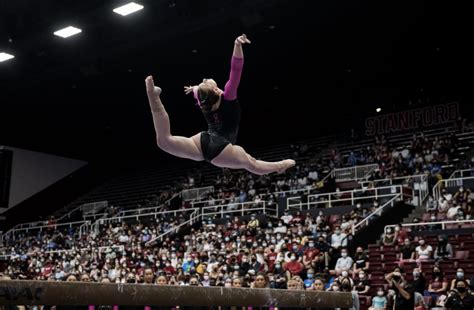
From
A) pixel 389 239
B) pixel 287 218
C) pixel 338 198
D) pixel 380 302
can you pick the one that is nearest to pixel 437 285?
pixel 380 302

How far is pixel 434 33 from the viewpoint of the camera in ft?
69.5

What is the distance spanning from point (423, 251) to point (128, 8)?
390 inches

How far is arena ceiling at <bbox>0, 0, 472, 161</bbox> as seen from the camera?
18500 millimetres

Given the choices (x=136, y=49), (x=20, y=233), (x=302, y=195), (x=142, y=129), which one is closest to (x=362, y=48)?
(x=302, y=195)

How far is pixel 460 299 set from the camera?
1037cm

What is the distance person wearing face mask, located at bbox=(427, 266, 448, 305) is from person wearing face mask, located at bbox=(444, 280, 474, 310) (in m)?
1.49

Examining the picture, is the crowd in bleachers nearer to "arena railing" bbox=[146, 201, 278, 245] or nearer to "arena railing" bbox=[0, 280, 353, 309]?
"arena railing" bbox=[146, 201, 278, 245]

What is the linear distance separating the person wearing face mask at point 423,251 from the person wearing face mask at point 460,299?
3.02 m

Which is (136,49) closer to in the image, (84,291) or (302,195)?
(302,195)

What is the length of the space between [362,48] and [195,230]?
835 centimetres

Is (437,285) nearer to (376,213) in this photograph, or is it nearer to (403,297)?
(403,297)

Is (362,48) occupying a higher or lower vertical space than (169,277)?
higher

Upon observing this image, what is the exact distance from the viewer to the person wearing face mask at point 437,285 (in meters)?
12.1

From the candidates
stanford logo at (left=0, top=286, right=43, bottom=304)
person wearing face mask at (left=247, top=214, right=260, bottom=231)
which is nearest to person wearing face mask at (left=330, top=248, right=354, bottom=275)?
person wearing face mask at (left=247, top=214, right=260, bottom=231)
